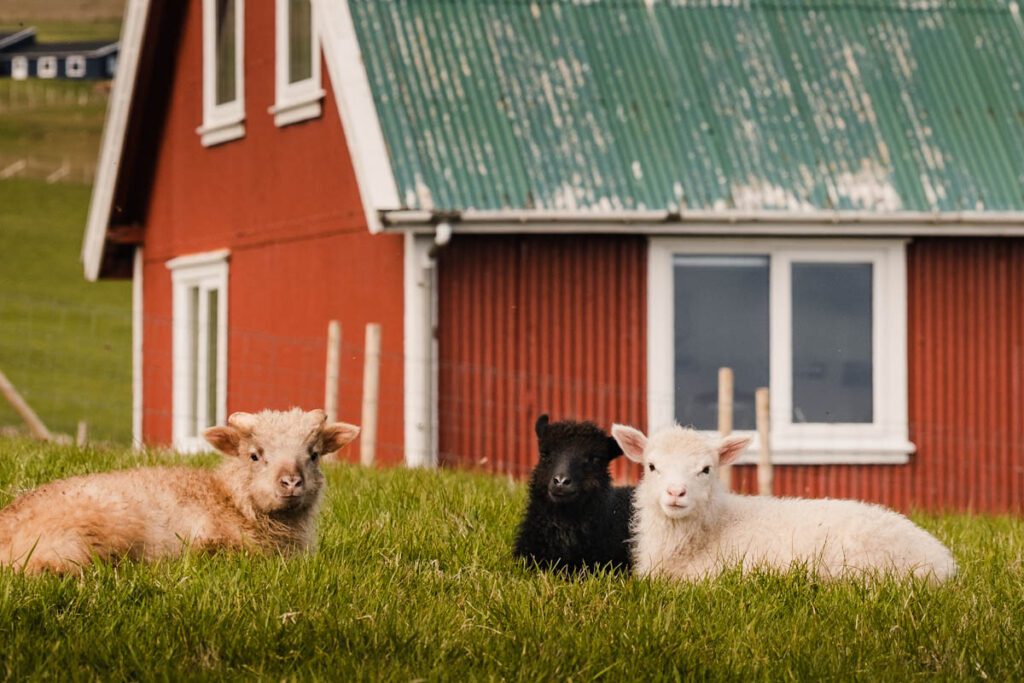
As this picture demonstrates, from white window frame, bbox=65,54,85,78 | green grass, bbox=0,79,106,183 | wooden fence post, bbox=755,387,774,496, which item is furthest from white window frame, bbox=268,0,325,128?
white window frame, bbox=65,54,85,78

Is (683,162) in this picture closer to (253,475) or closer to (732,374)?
(732,374)

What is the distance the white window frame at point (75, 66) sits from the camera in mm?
122938

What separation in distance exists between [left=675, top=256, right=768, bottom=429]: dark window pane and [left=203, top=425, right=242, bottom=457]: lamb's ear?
9391mm

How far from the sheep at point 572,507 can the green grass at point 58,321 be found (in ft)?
118

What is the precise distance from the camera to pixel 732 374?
16.3 metres

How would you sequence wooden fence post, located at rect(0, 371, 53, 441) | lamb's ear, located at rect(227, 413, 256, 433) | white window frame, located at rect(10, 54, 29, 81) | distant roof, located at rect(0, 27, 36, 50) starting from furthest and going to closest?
white window frame, located at rect(10, 54, 29, 81) < distant roof, located at rect(0, 27, 36, 50) < wooden fence post, located at rect(0, 371, 53, 441) < lamb's ear, located at rect(227, 413, 256, 433)

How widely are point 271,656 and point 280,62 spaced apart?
13.1 metres

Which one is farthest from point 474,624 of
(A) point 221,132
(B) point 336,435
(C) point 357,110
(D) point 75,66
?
(D) point 75,66

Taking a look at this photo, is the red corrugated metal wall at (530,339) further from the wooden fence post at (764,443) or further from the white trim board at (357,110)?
the wooden fence post at (764,443)

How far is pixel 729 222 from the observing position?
1617cm

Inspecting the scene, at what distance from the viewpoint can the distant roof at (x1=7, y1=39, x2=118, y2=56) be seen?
124688 millimetres

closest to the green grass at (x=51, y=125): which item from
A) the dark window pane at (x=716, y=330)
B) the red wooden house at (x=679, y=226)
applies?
the red wooden house at (x=679, y=226)

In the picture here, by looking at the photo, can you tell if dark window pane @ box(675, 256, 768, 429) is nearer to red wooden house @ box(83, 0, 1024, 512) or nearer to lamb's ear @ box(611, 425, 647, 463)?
red wooden house @ box(83, 0, 1024, 512)

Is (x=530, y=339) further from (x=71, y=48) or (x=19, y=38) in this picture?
Answer: (x=19, y=38)
